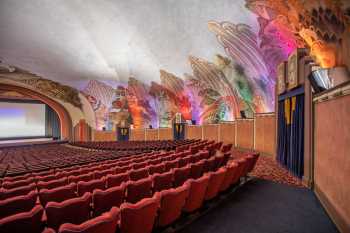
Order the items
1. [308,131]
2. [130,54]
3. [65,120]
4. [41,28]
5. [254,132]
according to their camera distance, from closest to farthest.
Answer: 1. [308,131]
2. [254,132]
3. [41,28]
4. [130,54]
5. [65,120]

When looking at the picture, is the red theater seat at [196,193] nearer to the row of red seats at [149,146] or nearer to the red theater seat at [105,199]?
the red theater seat at [105,199]

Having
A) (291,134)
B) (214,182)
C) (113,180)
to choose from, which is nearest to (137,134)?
(291,134)

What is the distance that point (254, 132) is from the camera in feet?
34.6

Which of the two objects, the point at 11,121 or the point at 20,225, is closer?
the point at 20,225

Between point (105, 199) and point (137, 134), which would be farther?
point (137, 134)

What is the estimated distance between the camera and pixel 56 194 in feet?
9.73

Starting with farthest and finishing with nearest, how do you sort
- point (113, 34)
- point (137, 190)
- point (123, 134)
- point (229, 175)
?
1. point (123, 134)
2. point (113, 34)
3. point (229, 175)
4. point (137, 190)

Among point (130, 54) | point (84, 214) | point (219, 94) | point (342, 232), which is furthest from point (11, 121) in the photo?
point (342, 232)

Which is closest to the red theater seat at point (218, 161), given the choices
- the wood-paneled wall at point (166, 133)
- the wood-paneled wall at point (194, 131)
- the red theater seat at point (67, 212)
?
the red theater seat at point (67, 212)

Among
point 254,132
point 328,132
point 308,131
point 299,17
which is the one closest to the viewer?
point 328,132

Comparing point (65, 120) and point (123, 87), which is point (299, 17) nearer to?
point (123, 87)

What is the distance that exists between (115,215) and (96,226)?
0.19 metres

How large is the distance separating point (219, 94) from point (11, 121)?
1893cm

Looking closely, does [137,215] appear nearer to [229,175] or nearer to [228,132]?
[229,175]
